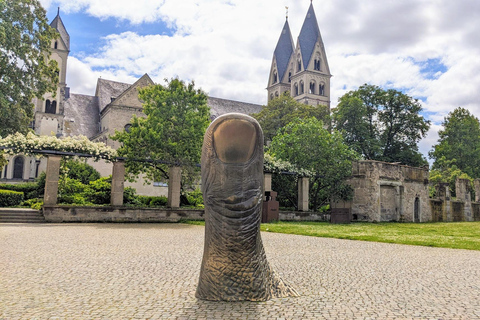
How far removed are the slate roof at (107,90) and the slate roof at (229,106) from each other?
15.7 metres

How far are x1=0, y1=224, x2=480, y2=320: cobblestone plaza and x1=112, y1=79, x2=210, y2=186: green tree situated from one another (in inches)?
334

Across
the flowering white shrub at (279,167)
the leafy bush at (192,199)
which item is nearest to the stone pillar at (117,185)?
the leafy bush at (192,199)

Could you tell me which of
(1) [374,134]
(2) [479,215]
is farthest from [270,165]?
(1) [374,134]

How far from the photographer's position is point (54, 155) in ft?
53.9

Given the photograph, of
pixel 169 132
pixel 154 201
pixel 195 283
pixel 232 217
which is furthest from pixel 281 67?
pixel 232 217

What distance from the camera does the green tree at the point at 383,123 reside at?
41.2m

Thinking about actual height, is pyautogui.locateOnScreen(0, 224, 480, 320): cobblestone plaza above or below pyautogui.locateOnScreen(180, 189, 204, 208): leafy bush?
below

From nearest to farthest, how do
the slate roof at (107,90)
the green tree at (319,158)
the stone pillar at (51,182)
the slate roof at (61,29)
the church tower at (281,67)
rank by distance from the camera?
the stone pillar at (51,182) < the green tree at (319,158) < the slate roof at (107,90) < the slate roof at (61,29) < the church tower at (281,67)

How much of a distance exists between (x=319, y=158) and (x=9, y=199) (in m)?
18.5

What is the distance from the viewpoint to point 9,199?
934 inches

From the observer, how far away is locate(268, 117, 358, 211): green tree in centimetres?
2389

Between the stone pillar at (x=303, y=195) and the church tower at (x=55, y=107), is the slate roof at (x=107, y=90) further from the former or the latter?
the stone pillar at (x=303, y=195)

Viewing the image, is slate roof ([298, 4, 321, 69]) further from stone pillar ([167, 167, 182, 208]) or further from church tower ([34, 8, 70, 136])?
stone pillar ([167, 167, 182, 208])

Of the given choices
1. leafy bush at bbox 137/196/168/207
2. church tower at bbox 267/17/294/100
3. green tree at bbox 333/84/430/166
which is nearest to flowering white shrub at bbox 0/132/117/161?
leafy bush at bbox 137/196/168/207
